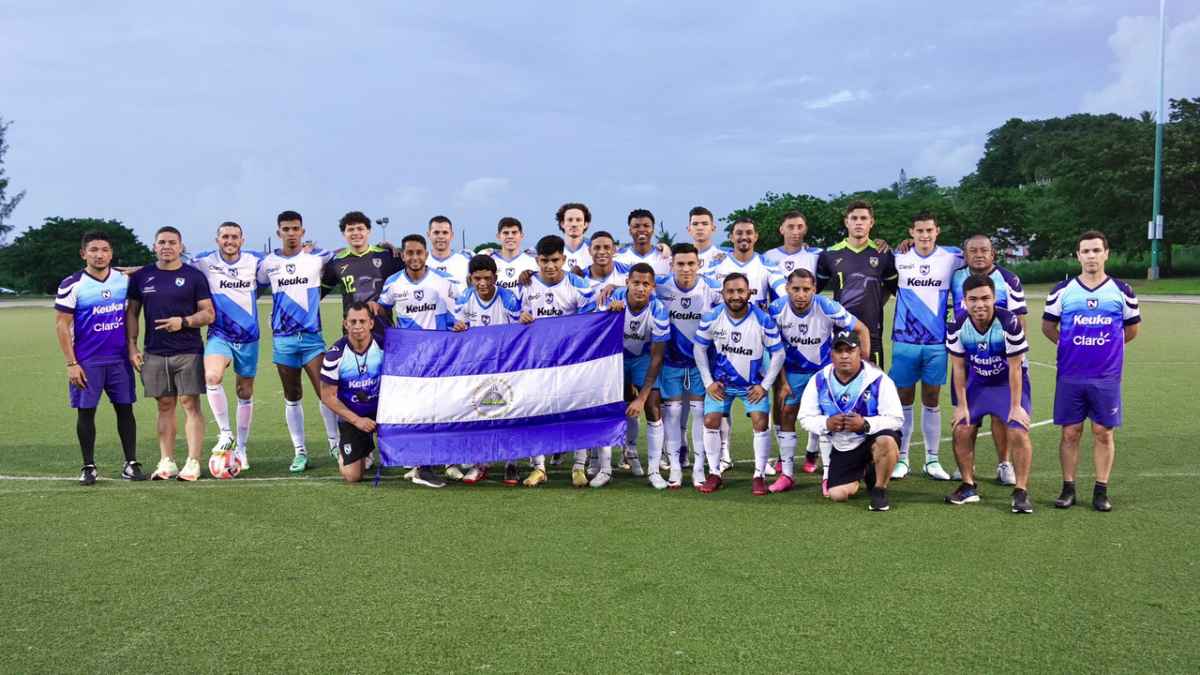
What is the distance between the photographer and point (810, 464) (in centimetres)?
727

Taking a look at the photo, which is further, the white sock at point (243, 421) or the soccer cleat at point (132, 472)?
the white sock at point (243, 421)

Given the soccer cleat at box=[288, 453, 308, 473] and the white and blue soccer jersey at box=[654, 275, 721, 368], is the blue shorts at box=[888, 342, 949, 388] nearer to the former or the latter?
the white and blue soccer jersey at box=[654, 275, 721, 368]

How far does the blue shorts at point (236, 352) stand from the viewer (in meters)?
7.50

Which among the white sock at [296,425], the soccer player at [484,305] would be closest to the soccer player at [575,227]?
the soccer player at [484,305]

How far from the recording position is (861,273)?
23.8ft

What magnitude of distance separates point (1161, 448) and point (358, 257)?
7.20m

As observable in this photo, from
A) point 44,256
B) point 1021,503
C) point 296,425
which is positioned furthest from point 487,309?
point 44,256

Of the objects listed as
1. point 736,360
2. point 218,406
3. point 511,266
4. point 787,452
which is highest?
point 511,266

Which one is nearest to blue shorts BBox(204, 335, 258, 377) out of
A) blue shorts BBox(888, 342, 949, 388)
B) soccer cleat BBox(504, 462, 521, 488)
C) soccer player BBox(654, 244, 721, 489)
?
soccer cleat BBox(504, 462, 521, 488)

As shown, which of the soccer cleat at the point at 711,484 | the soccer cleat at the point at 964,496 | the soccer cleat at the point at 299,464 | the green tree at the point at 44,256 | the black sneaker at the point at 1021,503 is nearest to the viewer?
the black sneaker at the point at 1021,503

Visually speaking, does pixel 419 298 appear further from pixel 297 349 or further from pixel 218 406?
pixel 218 406

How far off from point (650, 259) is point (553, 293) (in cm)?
113

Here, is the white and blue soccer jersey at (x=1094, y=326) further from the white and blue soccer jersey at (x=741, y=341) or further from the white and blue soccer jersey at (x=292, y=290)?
the white and blue soccer jersey at (x=292, y=290)

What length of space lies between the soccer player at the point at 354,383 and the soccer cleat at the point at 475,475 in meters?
0.81
